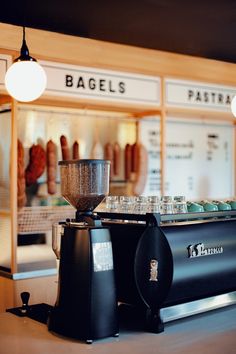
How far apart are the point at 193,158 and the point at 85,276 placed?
378 cm

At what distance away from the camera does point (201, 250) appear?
2156 mm

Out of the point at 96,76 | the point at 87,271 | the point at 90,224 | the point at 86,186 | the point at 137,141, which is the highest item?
the point at 96,76

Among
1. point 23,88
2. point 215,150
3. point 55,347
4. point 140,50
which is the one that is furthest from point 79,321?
point 215,150

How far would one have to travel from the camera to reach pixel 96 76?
395 centimetres

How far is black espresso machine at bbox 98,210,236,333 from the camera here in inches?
78.5

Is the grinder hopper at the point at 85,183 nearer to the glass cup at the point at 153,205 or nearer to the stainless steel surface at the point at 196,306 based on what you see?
the glass cup at the point at 153,205

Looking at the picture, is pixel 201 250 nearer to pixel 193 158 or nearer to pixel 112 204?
pixel 112 204

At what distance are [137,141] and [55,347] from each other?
3.34 m

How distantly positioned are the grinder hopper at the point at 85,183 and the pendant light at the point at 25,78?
115 cm

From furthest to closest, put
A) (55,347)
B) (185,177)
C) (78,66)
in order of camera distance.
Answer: (185,177), (78,66), (55,347)

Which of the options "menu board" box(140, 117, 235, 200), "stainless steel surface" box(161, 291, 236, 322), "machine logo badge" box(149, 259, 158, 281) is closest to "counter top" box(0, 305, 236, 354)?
"stainless steel surface" box(161, 291, 236, 322)

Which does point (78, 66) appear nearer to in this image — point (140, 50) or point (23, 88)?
point (140, 50)

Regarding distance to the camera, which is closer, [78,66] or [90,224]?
[90,224]

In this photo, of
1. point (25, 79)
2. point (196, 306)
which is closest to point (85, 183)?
point (196, 306)
